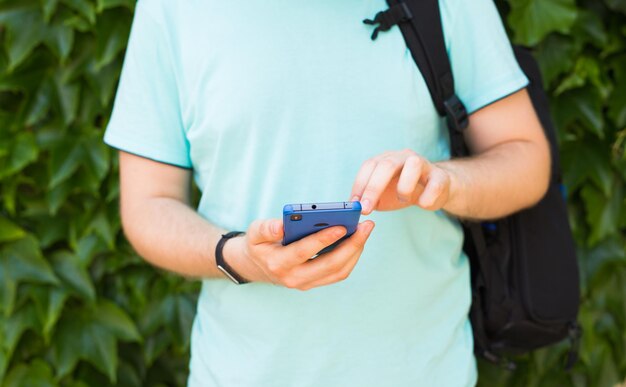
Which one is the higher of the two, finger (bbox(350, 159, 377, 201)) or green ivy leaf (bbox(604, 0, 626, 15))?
green ivy leaf (bbox(604, 0, 626, 15))

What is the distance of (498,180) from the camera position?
104 centimetres

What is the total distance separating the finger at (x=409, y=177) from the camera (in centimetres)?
82

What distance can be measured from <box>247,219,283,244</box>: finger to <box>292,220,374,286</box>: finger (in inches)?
2.0

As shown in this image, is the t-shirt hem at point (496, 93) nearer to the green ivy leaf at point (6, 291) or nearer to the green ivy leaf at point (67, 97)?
the green ivy leaf at point (67, 97)

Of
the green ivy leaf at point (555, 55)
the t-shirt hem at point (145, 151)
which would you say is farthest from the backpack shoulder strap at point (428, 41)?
the green ivy leaf at point (555, 55)

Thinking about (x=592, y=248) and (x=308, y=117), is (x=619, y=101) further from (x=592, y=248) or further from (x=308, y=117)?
(x=308, y=117)

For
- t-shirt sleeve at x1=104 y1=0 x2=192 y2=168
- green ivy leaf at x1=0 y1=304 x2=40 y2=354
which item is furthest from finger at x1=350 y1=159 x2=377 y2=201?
green ivy leaf at x1=0 y1=304 x2=40 y2=354

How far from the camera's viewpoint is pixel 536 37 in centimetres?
160

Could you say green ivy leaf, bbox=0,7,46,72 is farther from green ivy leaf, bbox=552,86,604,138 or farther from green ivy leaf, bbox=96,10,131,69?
green ivy leaf, bbox=552,86,604,138

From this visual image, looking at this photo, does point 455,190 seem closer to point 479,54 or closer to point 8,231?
point 479,54

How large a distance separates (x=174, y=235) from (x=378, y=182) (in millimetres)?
387

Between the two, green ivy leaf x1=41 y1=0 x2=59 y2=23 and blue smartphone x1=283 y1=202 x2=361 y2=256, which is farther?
green ivy leaf x1=41 y1=0 x2=59 y2=23

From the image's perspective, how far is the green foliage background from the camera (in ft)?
5.57

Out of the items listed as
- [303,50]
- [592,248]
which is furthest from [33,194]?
[592,248]
